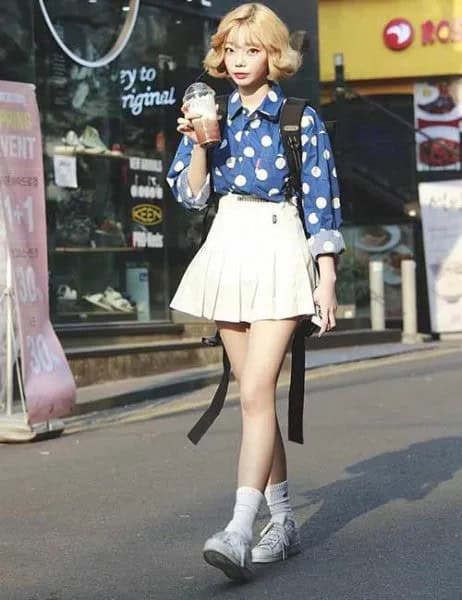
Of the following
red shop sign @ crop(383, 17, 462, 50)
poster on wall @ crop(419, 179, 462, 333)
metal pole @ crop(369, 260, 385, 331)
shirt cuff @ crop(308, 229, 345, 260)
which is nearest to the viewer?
shirt cuff @ crop(308, 229, 345, 260)

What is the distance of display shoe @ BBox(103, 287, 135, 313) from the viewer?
1386 centimetres

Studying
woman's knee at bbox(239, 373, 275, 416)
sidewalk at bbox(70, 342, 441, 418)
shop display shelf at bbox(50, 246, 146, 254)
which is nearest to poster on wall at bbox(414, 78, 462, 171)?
sidewalk at bbox(70, 342, 441, 418)

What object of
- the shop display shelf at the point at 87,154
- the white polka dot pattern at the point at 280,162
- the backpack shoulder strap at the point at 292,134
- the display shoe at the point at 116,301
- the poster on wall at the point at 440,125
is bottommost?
the display shoe at the point at 116,301

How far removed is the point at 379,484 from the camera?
6395 millimetres

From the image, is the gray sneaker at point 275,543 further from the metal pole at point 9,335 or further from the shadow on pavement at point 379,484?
the metal pole at point 9,335

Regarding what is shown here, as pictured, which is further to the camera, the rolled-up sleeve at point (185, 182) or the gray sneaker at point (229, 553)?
the rolled-up sleeve at point (185, 182)

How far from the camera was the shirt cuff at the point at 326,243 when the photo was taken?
442cm

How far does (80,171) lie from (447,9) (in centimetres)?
1127

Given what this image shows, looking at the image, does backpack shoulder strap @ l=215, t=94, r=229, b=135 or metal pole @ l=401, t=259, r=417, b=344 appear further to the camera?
metal pole @ l=401, t=259, r=417, b=344

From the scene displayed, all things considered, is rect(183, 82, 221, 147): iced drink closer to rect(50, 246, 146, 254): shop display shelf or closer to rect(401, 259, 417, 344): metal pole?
rect(50, 246, 146, 254): shop display shelf

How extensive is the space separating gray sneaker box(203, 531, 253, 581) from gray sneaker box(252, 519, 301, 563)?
1.13ft

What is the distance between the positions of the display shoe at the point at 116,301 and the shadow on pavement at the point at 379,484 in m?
6.52

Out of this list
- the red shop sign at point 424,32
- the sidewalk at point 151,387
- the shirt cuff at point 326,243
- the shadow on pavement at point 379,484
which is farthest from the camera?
the red shop sign at point 424,32

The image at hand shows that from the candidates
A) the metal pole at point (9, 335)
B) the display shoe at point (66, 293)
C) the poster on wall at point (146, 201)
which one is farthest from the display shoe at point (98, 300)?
the metal pole at point (9, 335)
